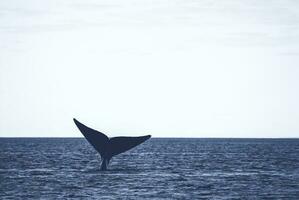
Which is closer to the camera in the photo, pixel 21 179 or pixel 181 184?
pixel 181 184

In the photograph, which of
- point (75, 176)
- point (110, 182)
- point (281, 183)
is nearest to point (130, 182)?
point (110, 182)

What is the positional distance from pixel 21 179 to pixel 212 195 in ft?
44.9

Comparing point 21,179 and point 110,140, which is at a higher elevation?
point 110,140

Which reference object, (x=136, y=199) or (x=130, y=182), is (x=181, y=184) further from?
(x=136, y=199)

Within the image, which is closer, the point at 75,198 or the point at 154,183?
the point at 75,198

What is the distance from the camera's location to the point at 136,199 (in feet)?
101

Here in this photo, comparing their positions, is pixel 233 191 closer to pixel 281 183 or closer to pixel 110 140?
pixel 281 183

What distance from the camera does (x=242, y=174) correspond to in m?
47.5

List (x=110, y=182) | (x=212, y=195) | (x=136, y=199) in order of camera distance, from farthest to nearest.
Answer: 1. (x=110, y=182)
2. (x=212, y=195)
3. (x=136, y=199)

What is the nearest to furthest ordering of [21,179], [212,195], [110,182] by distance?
1. [212,195]
2. [110,182]
3. [21,179]

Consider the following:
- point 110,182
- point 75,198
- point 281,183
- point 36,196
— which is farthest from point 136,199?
point 281,183

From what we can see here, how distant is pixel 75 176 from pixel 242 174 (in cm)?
1173

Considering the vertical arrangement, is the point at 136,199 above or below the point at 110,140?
below

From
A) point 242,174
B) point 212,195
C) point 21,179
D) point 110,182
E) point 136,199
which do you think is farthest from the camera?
point 242,174
